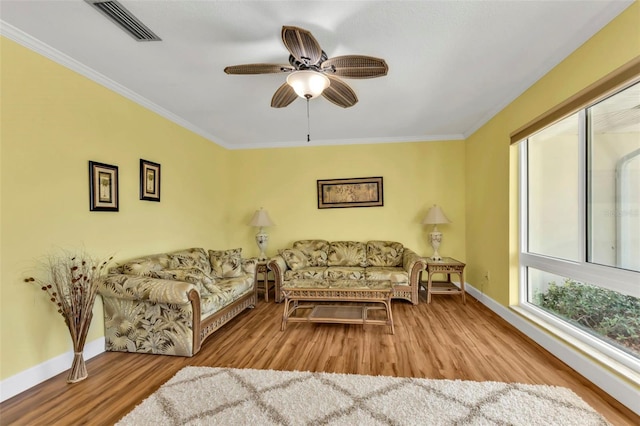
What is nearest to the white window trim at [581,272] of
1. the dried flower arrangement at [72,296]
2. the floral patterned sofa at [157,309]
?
the floral patterned sofa at [157,309]

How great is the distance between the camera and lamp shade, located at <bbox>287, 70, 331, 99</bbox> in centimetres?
203

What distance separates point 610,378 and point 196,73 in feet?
13.5

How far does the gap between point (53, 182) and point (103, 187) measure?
44cm

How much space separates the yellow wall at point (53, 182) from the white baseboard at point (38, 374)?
45 mm

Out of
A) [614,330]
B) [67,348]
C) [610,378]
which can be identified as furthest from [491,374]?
[67,348]

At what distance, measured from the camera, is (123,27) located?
193 cm

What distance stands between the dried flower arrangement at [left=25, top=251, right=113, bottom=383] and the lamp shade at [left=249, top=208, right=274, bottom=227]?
2488 millimetres

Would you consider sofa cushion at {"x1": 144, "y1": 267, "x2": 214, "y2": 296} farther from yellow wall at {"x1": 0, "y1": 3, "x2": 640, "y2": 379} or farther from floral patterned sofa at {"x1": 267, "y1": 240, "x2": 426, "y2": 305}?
floral patterned sofa at {"x1": 267, "y1": 240, "x2": 426, "y2": 305}

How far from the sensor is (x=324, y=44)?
2170 millimetres

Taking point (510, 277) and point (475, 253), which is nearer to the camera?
point (510, 277)

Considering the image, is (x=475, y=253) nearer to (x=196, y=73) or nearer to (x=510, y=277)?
(x=510, y=277)

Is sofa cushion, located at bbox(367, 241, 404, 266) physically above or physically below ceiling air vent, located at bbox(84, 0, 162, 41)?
→ below

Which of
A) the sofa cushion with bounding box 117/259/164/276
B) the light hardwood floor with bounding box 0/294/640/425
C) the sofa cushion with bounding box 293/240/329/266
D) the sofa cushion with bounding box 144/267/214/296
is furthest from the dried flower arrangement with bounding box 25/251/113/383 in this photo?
the sofa cushion with bounding box 293/240/329/266

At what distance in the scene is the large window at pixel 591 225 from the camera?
1903 millimetres
